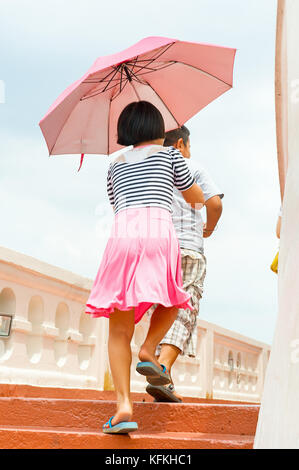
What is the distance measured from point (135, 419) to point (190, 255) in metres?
1.27

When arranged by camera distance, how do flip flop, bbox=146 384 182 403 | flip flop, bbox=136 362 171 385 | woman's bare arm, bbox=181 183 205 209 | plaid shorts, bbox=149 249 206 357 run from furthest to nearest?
plaid shorts, bbox=149 249 206 357 → flip flop, bbox=146 384 182 403 → woman's bare arm, bbox=181 183 205 209 → flip flop, bbox=136 362 171 385

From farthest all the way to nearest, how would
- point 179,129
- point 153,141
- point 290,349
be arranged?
point 179,129, point 153,141, point 290,349

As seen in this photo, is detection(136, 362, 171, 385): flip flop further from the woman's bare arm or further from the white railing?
the white railing

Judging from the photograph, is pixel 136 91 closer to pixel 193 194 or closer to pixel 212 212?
pixel 212 212

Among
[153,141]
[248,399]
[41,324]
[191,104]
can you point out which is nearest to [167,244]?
[153,141]

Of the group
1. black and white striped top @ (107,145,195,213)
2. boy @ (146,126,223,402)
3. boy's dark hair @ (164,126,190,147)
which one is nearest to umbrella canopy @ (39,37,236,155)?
boy's dark hair @ (164,126,190,147)

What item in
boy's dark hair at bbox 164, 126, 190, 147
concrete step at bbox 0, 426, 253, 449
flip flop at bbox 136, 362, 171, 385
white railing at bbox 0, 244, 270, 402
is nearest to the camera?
concrete step at bbox 0, 426, 253, 449

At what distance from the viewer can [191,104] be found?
415 cm

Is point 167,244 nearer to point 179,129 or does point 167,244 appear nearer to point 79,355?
point 179,129

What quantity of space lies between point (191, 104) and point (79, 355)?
3332 millimetres

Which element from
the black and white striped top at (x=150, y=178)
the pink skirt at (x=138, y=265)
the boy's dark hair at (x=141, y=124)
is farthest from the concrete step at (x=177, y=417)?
the boy's dark hair at (x=141, y=124)

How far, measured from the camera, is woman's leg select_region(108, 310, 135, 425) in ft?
9.33

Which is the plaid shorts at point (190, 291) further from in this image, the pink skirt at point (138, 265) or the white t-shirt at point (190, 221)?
the pink skirt at point (138, 265)

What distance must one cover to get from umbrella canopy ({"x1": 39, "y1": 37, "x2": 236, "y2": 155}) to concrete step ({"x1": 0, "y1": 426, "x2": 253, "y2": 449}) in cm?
172
